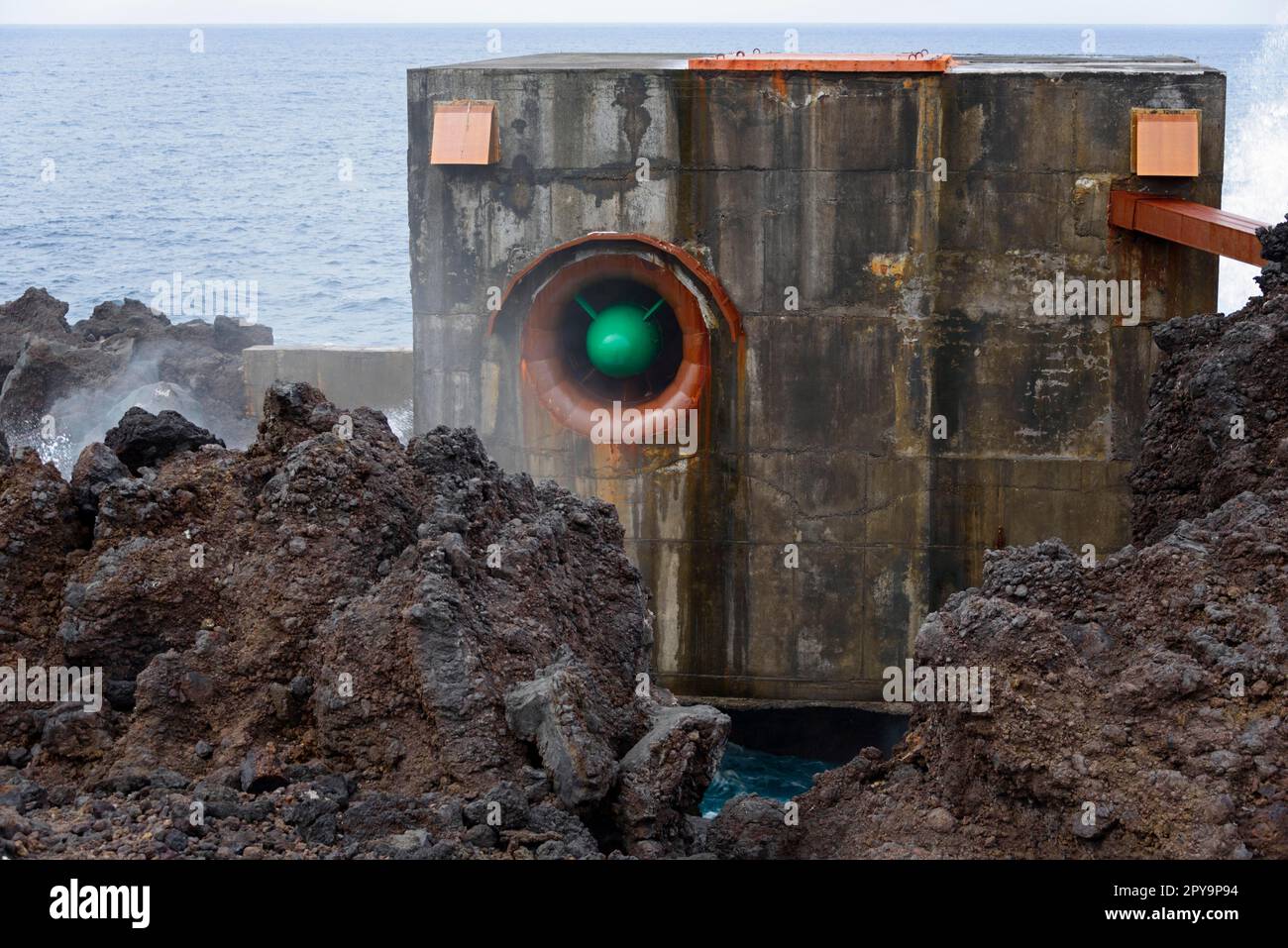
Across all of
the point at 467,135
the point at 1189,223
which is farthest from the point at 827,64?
the point at 1189,223

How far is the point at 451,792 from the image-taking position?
6.75 m

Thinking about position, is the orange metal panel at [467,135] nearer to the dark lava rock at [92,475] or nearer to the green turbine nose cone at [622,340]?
the green turbine nose cone at [622,340]

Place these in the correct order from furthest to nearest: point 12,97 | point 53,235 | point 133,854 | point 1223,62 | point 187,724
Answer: point 1223,62
point 12,97
point 53,235
point 187,724
point 133,854

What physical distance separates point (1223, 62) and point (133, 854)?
12452 cm

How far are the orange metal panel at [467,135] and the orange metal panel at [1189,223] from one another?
5578mm

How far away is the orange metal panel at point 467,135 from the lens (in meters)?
14.8

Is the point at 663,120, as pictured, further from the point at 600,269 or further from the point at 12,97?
the point at 12,97

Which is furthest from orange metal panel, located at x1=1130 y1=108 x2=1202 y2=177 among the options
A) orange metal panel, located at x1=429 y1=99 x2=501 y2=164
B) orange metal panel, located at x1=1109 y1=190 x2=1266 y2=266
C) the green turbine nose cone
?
orange metal panel, located at x1=429 y1=99 x2=501 y2=164

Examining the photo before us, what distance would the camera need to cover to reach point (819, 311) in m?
15.0

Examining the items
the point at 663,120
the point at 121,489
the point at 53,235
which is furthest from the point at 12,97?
the point at 121,489

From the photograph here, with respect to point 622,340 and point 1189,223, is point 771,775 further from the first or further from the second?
point 1189,223

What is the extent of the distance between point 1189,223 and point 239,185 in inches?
2430

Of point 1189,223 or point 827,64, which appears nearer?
point 1189,223

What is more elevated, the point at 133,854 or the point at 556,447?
the point at 556,447
